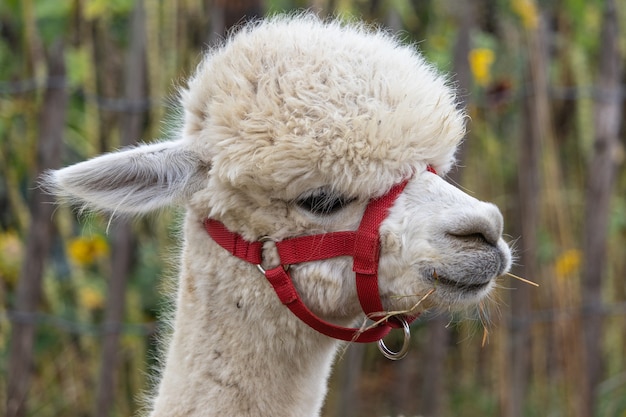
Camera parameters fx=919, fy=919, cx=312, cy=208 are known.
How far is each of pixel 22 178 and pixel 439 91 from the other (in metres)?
3.31

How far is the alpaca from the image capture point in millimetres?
2398

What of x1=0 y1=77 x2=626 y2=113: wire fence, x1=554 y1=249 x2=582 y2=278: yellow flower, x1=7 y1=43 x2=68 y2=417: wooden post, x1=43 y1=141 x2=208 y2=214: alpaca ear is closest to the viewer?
x1=43 y1=141 x2=208 y2=214: alpaca ear

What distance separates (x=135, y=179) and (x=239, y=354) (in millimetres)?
583

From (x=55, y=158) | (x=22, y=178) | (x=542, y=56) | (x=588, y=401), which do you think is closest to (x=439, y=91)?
(x=55, y=158)

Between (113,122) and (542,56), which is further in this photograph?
(113,122)

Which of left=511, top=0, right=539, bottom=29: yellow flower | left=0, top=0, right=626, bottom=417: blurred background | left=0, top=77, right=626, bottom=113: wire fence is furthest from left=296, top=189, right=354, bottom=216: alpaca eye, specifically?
left=511, top=0, right=539, bottom=29: yellow flower

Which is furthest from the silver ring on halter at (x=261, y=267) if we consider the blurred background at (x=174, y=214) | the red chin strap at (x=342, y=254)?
the blurred background at (x=174, y=214)

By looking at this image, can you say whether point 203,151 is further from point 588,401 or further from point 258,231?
point 588,401

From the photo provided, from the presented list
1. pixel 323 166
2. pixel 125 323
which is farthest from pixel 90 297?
pixel 323 166

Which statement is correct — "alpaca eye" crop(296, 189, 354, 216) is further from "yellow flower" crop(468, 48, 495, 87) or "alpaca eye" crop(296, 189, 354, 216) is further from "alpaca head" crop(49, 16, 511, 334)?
"yellow flower" crop(468, 48, 495, 87)

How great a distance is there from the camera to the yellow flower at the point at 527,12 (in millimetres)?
5148

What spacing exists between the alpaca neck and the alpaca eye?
0.76 ft

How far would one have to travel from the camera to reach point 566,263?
5086 millimetres

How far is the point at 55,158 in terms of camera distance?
4.20 m
